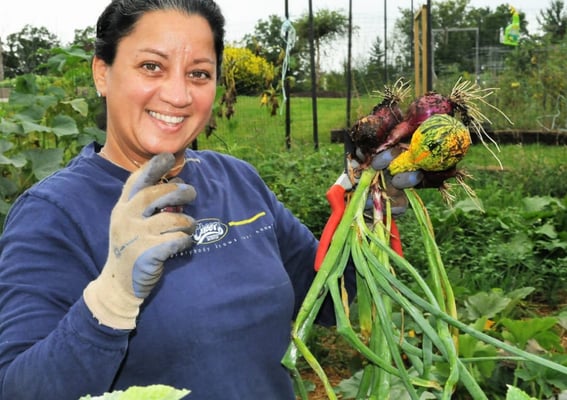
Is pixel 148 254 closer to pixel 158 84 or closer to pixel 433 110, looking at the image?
pixel 158 84

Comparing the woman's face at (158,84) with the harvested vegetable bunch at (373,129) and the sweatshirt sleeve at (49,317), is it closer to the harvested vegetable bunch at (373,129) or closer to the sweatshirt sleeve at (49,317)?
the sweatshirt sleeve at (49,317)

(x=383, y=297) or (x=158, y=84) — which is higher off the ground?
(x=158, y=84)

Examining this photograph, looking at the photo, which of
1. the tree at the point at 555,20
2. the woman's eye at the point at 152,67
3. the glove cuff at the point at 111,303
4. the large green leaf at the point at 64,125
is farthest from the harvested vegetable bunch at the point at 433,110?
the tree at the point at 555,20

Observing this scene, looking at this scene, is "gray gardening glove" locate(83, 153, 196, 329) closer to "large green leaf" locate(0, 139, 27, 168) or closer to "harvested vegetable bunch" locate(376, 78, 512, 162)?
"harvested vegetable bunch" locate(376, 78, 512, 162)

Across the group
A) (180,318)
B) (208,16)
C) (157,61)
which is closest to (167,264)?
(180,318)

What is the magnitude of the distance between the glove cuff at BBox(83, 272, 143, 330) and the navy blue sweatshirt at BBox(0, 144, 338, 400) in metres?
0.02

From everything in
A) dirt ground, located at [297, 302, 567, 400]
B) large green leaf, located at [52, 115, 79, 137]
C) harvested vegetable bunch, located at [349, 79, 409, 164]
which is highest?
harvested vegetable bunch, located at [349, 79, 409, 164]

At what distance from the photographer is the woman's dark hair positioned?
133 centimetres

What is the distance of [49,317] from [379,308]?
1.81ft

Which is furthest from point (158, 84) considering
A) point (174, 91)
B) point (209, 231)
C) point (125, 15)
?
point (209, 231)

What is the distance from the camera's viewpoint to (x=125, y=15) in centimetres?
133

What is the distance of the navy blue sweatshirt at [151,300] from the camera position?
1.09m

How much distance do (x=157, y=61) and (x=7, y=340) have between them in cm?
54

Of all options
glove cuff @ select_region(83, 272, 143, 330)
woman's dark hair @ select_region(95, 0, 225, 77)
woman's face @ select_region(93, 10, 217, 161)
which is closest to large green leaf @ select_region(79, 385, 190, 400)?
glove cuff @ select_region(83, 272, 143, 330)
